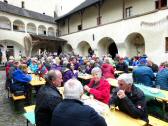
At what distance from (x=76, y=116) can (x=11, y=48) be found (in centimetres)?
2570

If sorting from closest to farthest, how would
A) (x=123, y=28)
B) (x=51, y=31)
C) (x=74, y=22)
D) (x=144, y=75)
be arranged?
1. (x=144, y=75)
2. (x=123, y=28)
3. (x=74, y=22)
4. (x=51, y=31)

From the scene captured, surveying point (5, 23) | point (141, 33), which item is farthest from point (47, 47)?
point (141, 33)

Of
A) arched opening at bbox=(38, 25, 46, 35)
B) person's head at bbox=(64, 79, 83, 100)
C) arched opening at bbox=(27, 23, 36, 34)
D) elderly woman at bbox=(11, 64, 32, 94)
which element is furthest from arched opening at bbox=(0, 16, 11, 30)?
person's head at bbox=(64, 79, 83, 100)

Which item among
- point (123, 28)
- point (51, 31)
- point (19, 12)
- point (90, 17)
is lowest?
point (123, 28)

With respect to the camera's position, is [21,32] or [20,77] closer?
[20,77]

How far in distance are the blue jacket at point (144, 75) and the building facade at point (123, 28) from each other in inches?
372

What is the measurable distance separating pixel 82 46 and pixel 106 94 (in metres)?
21.8

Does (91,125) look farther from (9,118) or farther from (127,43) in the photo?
(127,43)

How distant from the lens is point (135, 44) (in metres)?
18.9

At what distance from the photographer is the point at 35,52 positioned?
28953mm

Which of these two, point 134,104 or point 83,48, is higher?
point 83,48

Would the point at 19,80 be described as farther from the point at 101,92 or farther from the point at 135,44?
the point at 135,44

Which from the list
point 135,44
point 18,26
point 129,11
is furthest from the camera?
point 18,26

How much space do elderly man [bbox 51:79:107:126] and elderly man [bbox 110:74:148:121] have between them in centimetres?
112
